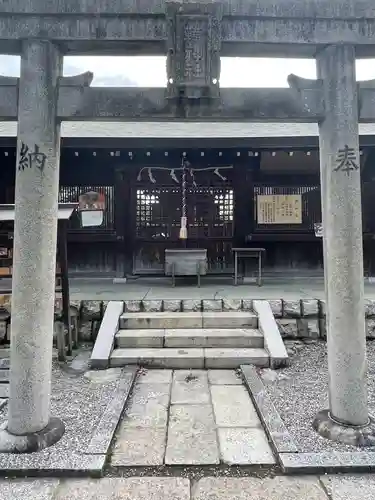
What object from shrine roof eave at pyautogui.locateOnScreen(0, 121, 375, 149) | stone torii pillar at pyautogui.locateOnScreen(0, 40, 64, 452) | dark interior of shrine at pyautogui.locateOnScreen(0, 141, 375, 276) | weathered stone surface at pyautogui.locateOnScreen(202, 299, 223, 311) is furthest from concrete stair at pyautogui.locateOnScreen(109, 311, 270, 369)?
shrine roof eave at pyautogui.locateOnScreen(0, 121, 375, 149)

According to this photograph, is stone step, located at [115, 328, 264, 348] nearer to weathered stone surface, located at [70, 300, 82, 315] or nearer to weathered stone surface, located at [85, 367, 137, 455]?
weathered stone surface, located at [85, 367, 137, 455]

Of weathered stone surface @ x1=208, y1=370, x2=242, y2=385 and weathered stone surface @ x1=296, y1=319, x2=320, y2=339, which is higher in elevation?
weathered stone surface @ x1=296, y1=319, x2=320, y2=339

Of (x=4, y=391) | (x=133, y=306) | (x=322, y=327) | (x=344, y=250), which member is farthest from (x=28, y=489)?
(x=322, y=327)

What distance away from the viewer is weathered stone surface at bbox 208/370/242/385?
4.69m

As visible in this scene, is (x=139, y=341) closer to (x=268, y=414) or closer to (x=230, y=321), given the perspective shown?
(x=230, y=321)

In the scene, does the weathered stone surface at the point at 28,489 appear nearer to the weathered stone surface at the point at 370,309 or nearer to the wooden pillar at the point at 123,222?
the weathered stone surface at the point at 370,309

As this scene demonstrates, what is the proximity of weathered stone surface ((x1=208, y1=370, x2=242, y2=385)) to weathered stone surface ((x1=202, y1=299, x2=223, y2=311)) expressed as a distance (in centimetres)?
152

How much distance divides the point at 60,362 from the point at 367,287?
6.99m

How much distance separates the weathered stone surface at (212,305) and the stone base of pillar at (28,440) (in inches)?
143

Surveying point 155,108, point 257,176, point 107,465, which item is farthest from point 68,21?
point 257,176

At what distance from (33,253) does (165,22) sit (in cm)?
242

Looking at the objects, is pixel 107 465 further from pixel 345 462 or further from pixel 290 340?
pixel 290 340

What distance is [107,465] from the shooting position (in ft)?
9.40

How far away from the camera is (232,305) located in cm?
650
